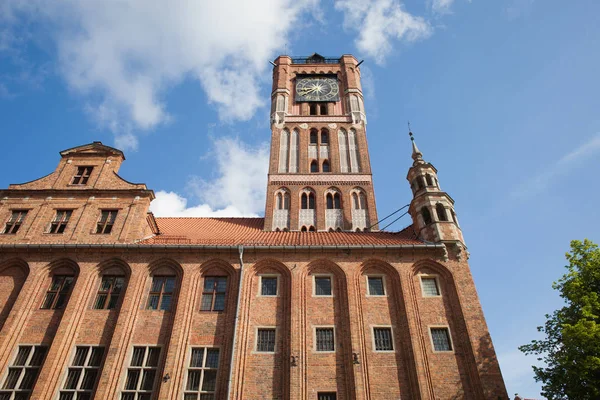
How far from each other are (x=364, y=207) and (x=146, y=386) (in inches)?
728

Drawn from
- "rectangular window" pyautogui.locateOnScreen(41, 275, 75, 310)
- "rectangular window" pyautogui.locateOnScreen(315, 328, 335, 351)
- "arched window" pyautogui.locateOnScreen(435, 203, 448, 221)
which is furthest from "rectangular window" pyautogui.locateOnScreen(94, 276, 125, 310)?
"arched window" pyautogui.locateOnScreen(435, 203, 448, 221)

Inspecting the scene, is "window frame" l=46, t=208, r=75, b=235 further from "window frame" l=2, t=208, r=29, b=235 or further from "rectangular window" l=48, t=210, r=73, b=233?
"window frame" l=2, t=208, r=29, b=235

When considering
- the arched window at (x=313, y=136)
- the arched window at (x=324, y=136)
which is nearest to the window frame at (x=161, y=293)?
the arched window at (x=313, y=136)

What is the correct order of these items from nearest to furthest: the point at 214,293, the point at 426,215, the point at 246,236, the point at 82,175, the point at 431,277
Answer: the point at 214,293, the point at 431,277, the point at 426,215, the point at 246,236, the point at 82,175

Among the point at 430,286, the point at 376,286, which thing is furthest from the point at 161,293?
the point at 430,286

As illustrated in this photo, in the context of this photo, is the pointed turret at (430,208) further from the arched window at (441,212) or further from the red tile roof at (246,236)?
the red tile roof at (246,236)

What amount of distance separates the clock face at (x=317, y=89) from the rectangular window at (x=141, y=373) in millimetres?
26417

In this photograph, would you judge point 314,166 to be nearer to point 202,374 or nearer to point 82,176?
point 82,176

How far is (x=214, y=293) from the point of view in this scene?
1970 cm

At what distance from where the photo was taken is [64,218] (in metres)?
22.5

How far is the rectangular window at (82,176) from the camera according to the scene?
80.1ft

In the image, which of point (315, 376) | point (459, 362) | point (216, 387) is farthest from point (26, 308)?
point (459, 362)

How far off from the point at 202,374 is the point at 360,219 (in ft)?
51.4

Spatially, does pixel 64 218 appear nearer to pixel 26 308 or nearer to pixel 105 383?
pixel 26 308
